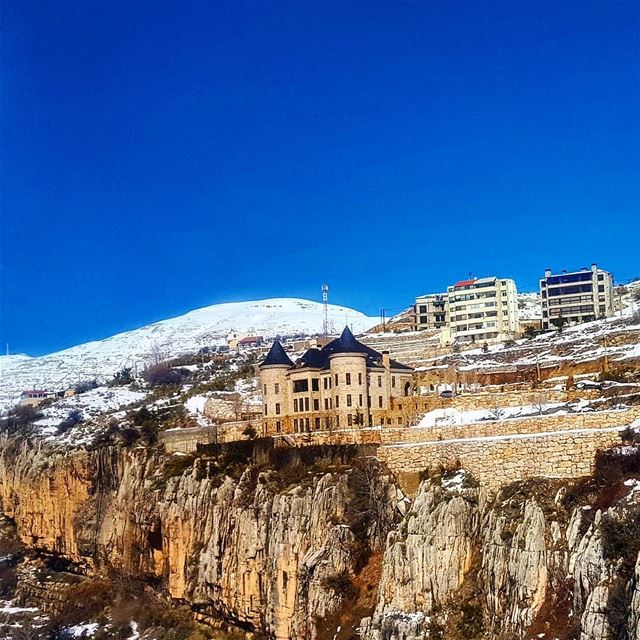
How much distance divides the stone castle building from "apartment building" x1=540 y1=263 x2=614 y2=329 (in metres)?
34.4

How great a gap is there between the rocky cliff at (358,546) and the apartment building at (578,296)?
44649 mm

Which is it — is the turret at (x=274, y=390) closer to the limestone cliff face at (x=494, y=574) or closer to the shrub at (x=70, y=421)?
the limestone cliff face at (x=494, y=574)

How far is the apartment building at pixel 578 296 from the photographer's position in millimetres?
93750

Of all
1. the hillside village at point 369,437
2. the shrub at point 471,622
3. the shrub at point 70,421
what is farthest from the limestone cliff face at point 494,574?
the shrub at point 70,421

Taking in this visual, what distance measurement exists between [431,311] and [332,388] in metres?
47.6

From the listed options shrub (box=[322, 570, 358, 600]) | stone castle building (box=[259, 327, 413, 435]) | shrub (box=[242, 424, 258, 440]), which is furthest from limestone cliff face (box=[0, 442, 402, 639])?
stone castle building (box=[259, 327, 413, 435])

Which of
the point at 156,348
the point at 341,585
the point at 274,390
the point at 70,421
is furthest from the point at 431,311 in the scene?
the point at 156,348

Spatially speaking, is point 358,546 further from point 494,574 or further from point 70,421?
point 70,421

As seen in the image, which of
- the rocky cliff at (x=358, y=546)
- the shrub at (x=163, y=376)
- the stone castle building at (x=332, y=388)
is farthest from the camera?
the shrub at (x=163, y=376)

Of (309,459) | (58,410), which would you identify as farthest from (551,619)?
(58,410)

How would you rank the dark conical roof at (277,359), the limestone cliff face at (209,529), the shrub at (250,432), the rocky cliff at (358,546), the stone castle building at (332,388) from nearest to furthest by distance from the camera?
the rocky cliff at (358,546)
the limestone cliff face at (209,529)
the stone castle building at (332,388)
the shrub at (250,432)
the dark conical roof at (277,359)

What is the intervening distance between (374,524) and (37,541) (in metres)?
38.3

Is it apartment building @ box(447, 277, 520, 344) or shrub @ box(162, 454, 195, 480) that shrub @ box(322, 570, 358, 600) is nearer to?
shrub @ box(162, 454, 195, 480)

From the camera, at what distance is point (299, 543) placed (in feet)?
162
